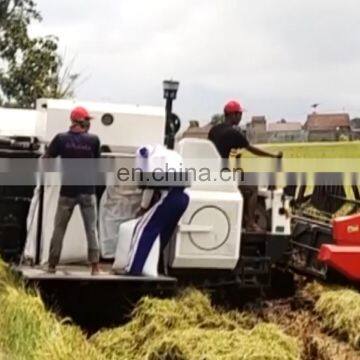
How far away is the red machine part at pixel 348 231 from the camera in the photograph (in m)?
8.91

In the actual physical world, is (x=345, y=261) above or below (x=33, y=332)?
above

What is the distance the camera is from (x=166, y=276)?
821cm

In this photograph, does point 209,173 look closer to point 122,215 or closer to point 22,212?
point 122,215

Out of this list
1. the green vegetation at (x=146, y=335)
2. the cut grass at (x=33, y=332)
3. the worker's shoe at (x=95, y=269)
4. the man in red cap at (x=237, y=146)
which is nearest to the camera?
the cut grass at (x=33, y=332)

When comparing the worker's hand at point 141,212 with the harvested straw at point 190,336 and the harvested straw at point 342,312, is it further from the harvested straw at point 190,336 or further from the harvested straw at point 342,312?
the harvested straw at point 342,312

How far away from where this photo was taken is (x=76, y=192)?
8.04 m

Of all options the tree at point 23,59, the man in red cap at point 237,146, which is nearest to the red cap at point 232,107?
the man in red cap at point 237,146

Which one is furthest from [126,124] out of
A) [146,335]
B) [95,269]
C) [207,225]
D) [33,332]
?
[33,332]

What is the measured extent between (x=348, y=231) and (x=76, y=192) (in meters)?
2.90

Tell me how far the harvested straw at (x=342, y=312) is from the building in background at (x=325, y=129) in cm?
2318

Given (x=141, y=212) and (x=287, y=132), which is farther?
(x=287, y=132)

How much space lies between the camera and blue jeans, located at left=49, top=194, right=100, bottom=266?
7.96 m

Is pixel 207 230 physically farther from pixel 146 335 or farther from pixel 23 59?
pixel 23 59

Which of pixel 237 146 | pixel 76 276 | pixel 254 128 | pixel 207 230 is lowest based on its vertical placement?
pixel 76 276
